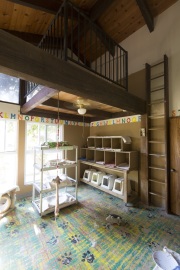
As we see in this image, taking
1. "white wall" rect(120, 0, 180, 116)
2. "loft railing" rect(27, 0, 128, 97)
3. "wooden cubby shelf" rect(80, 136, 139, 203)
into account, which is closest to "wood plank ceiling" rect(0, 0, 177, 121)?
"white wall" rect(120, 0, 180, 116)

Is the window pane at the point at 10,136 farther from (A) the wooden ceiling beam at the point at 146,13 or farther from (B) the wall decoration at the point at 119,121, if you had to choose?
(A) the wooden ceiling beam at the point at 146,13

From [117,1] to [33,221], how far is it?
4814 millimetres

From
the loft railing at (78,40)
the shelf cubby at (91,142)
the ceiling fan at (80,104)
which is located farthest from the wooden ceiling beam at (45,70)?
the shelf cubby at (91,142)

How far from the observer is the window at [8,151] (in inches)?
131

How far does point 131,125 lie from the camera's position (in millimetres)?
3725

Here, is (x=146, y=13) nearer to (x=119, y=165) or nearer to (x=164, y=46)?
(x=164, y=46)

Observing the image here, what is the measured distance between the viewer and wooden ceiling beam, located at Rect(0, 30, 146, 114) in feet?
4.11

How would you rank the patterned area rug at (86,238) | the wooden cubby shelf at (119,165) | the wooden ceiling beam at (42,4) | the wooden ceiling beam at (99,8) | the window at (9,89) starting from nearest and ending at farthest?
the patterned area rug at (86,238) → the wooden ceiling beam at (42,4) → the wooden ceiling beam at (99,8) → the wooden cubby shelf at (119,165) → the window at (9,89)

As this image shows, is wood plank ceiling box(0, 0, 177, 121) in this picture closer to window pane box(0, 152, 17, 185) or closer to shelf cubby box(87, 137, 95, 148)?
shelf cubby box(87, 137, 95, 148)

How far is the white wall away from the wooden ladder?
0.43 ft

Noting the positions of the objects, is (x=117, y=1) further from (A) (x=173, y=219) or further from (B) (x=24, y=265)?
(B) (x=24, y=265)

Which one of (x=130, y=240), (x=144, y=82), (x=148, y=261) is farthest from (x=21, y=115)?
(x=148, y=261)

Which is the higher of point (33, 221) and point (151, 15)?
point (151, 15)

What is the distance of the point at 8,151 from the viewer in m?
3.40
